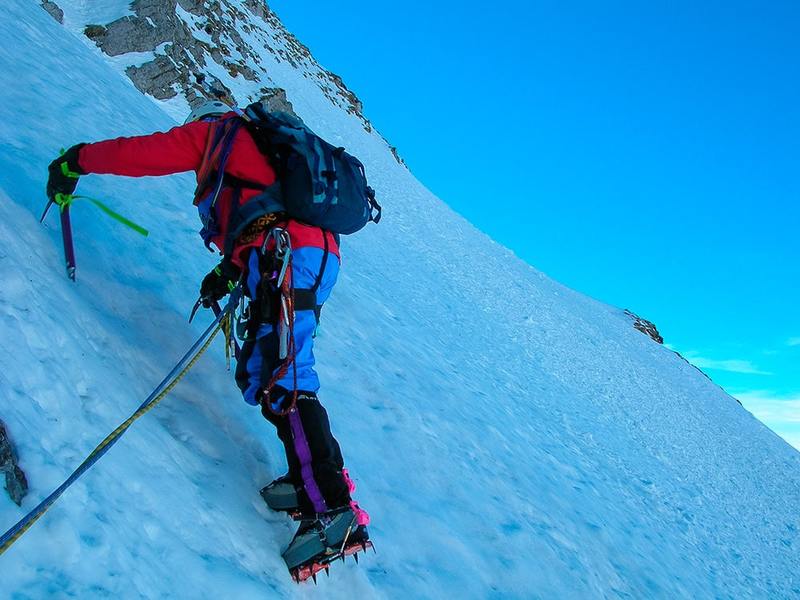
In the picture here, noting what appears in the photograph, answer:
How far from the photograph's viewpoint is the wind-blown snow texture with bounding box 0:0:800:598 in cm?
223

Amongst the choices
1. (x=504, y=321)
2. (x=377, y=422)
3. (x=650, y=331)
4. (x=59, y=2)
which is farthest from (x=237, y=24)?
(x=377, y=422)

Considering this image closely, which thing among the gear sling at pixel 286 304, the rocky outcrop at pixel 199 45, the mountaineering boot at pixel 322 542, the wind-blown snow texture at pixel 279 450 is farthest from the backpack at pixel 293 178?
the rocky outcrop at pixel 199 45

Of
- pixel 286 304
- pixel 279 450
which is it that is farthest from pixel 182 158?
pixel 279 450

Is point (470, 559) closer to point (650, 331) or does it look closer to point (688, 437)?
point (688, 437)

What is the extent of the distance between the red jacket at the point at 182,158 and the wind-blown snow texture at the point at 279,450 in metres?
0.61

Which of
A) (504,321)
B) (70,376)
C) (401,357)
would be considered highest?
(504,321)

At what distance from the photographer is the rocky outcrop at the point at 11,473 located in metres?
1.88

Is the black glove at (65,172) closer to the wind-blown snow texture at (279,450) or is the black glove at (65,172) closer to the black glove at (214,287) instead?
the wind-blown snow texture at (279,450)

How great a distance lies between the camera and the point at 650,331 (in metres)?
32.9

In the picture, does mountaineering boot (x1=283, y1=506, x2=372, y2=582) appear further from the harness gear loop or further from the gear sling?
the harness gear loop

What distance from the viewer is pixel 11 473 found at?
1.90m

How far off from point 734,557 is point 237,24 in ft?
136

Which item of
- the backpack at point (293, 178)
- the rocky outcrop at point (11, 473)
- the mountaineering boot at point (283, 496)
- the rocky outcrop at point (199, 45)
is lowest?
the rocky outcrop at point (11, 473)

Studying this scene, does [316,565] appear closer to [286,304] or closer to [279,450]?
[279,450]
